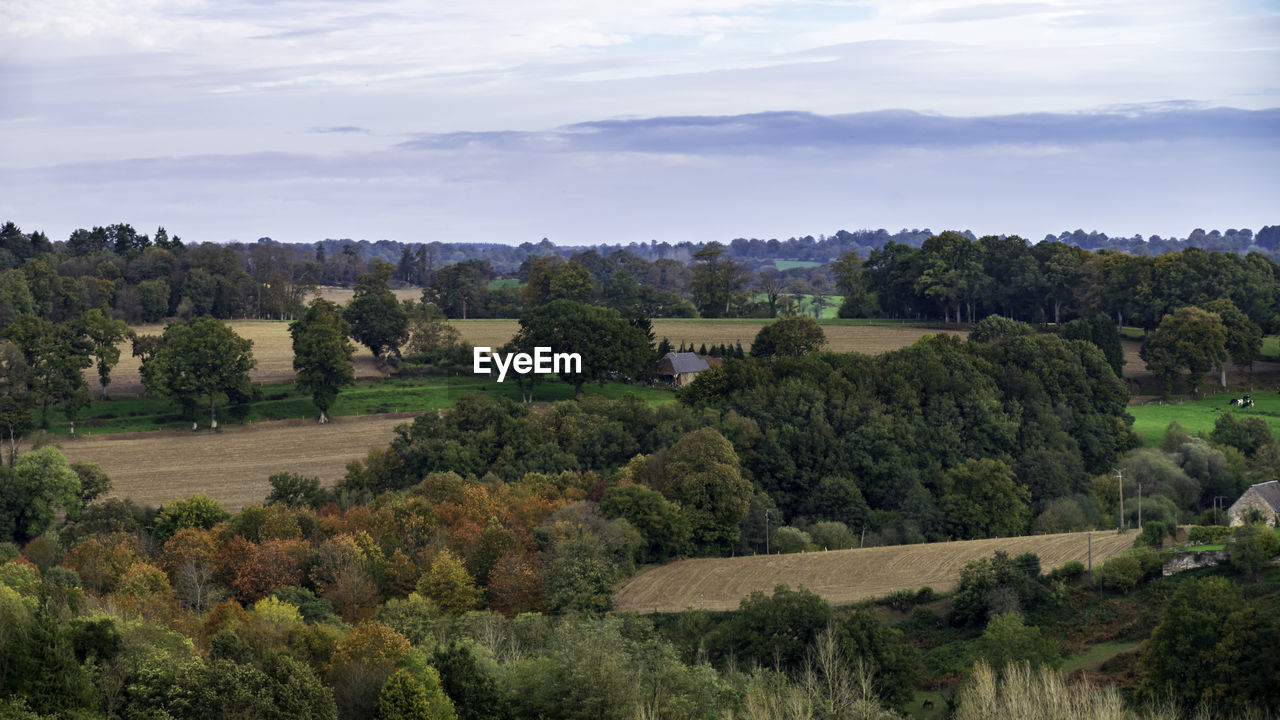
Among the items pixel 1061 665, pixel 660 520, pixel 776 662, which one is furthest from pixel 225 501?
pixel 1061 665

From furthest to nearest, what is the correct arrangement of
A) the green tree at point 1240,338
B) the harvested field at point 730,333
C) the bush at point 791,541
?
the harvested field at point 730,333 < the green tree at point 1240,338 < the bush at point 791,541

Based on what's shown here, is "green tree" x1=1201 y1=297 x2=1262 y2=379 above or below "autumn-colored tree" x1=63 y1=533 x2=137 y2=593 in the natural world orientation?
above

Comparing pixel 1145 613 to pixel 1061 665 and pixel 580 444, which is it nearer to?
pixel 1061 665

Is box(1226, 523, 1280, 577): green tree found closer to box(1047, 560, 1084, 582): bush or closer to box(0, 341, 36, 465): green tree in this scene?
box(1047, 560, 1084, 582): bush

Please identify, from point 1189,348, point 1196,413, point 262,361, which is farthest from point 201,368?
point 1189,348

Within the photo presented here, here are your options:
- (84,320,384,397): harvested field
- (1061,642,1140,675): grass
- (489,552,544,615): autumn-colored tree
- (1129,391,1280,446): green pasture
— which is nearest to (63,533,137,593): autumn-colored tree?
(489,552,544,615): autumn-colored tree

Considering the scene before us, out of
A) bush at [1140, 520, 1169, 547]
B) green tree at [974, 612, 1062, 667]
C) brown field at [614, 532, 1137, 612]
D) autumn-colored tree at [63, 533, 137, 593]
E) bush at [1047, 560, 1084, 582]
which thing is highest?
autumn-colored tree at [63, 533, 137, 593]

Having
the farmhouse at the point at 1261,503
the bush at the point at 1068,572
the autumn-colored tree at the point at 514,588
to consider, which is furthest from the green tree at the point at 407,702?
the farmhouse at the point at 1261,503

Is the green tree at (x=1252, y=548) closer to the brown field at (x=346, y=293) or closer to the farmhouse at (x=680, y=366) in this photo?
the farmhouse at (x=680, y=366)
